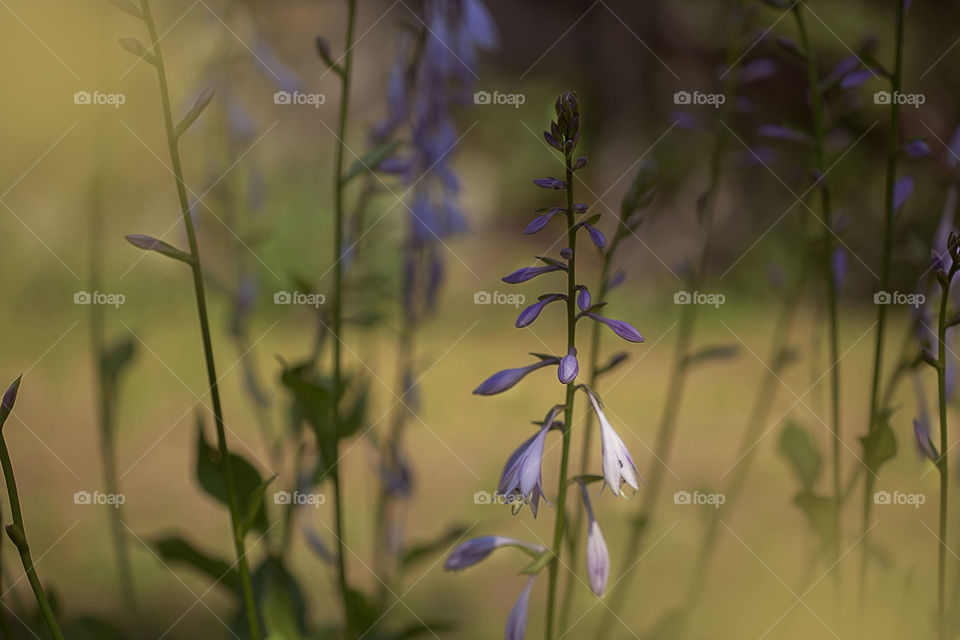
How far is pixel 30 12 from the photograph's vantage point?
3.26 metres

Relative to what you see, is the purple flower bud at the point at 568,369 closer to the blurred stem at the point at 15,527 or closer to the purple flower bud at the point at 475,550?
the purple flower bud at the point at 475,550

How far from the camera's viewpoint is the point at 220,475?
1.21 metres

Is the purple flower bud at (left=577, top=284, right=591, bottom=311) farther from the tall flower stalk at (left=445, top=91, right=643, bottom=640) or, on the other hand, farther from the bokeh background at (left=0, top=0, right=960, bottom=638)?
the bokeh background at (left=0, top=0, right=960, bottom=638)

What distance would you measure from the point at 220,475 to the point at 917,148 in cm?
111

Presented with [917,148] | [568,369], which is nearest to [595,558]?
[568,369]

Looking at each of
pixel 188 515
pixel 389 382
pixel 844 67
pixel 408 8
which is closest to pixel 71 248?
pixel 389 382

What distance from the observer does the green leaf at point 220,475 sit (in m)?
1.17

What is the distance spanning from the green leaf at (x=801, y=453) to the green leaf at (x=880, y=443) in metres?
0.15

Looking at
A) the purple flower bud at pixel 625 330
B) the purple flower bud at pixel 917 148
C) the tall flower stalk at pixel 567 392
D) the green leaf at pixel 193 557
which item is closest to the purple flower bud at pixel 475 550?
the tall flower stalk at pixel 567 392

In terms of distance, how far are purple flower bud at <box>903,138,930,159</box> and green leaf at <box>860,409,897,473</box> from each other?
0.35 metres

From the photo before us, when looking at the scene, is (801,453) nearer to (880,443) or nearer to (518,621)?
(880,443)

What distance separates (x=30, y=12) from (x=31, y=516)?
2153 mm

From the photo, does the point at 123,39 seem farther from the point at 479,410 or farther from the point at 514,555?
the point at 479,410

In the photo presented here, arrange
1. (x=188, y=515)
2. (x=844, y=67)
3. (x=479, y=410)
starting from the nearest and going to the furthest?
(x=844, y=67), (x=188, y=515), (x=479, y=410)
